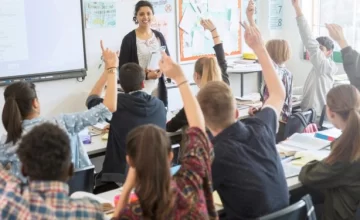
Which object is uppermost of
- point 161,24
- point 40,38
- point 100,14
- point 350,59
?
point 100,14

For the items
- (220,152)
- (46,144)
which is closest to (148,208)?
(46,144)

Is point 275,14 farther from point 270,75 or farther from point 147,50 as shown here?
point 270,75

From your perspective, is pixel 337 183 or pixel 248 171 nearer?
pixel 248 171

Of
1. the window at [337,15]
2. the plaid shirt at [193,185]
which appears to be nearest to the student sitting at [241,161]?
the plaid shirt at [193,185]

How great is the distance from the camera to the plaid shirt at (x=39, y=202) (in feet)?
4.52

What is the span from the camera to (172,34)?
552 cm

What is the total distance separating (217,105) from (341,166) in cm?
79

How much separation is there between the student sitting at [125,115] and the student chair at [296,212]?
1.43m

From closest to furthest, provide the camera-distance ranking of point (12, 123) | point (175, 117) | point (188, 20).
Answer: point (12, 123), point (175, 117), point (188, 20)

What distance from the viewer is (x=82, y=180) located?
101 inches

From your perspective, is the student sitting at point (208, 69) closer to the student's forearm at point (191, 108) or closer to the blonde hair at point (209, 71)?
the blonde hair at point (209, 71)

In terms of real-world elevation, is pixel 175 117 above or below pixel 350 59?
below

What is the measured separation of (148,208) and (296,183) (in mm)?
1298

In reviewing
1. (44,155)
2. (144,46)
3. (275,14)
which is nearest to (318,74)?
(144,46)
